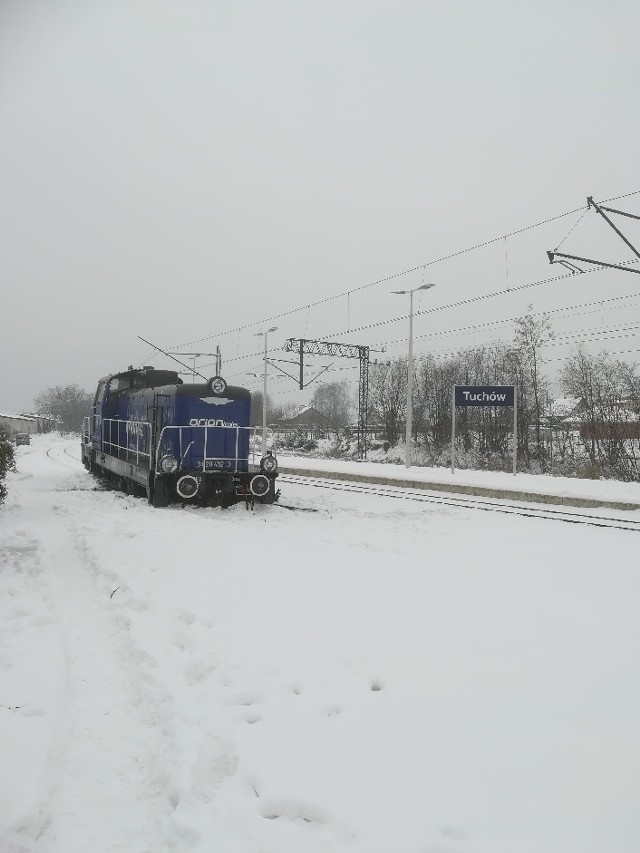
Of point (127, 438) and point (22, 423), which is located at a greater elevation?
point (22, 423)

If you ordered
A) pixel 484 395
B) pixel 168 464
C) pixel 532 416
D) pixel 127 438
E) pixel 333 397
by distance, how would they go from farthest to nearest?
pixel 333 397, pixel 532 416, pixel 484 395, pixel 127 438, pixel 168 464

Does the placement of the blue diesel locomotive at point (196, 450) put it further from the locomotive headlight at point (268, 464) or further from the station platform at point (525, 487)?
the station platform at point (525, 487)

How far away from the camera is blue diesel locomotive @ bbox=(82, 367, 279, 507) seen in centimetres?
1155

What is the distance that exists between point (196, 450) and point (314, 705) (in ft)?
30.4

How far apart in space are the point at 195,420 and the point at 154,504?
1947mm

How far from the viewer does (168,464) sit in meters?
11.4

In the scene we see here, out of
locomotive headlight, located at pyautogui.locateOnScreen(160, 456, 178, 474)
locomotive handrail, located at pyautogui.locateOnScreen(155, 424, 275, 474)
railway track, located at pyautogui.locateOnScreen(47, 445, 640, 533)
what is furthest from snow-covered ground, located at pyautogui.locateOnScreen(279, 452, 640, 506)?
locomotive headlight, located at pyautogui.locateOnScreen(160, 456, 178, 474)

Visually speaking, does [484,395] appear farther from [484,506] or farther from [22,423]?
[22,423]

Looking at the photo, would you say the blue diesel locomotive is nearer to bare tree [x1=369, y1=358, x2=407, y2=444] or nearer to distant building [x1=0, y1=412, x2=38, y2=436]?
bare tree [x1=369, y1=358, x2=407, y2=444]

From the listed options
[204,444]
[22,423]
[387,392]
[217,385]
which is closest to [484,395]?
[217,385]

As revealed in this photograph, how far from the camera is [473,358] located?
57.8 m

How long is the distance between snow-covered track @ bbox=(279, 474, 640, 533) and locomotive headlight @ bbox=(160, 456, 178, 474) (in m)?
Result: 6.07

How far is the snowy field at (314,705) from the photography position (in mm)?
2668

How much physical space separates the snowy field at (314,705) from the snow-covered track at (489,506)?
4.47 m
